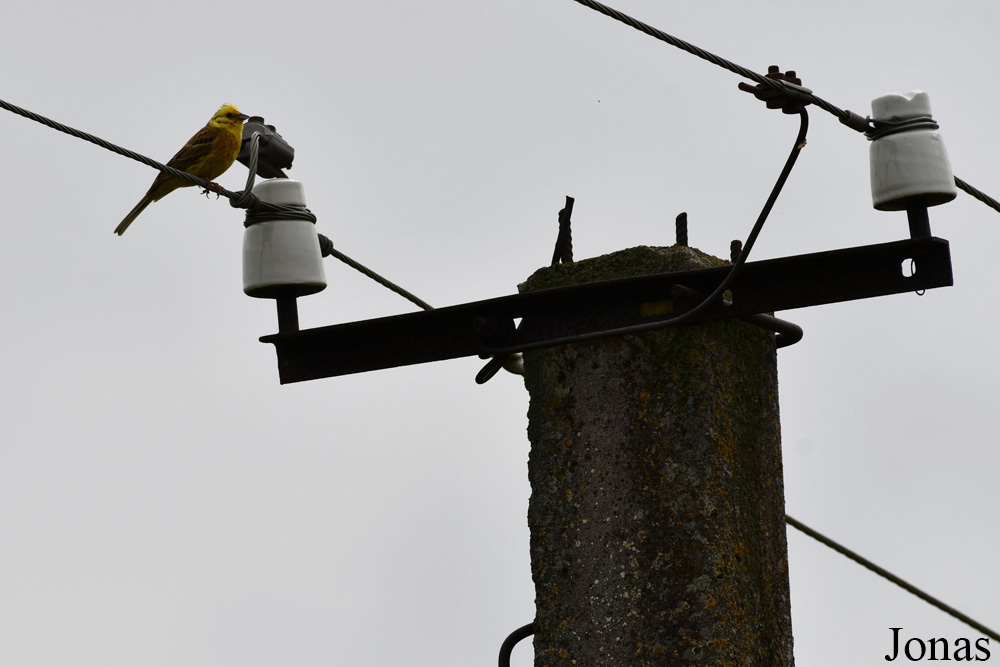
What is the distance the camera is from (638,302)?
3.55 metres

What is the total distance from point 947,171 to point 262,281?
189cm

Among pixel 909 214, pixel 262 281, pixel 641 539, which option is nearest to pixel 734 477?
pixel 641 539

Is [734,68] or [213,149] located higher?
[213,149]

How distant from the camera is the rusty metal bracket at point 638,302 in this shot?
3.38 metres

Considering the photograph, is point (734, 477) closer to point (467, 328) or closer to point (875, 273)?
point (875, 273)

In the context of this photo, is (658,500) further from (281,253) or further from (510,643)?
(281,253)

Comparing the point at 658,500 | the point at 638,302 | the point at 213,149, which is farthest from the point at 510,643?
the point at 213,149

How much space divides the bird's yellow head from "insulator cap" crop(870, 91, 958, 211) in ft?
15.2

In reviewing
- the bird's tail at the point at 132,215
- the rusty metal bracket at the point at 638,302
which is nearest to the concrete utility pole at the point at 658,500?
the rusty metal bracket at the point at 638,302

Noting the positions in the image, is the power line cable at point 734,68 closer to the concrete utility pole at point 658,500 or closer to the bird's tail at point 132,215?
the concrete utility pole at point 658,500

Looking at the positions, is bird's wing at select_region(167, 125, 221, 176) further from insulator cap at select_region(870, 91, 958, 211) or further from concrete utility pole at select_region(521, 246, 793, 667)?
insulator cap at select_region(870, 91, 958, 211)

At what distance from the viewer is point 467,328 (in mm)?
3832

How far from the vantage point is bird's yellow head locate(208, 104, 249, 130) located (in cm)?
745

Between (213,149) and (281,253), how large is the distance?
3.51 m
